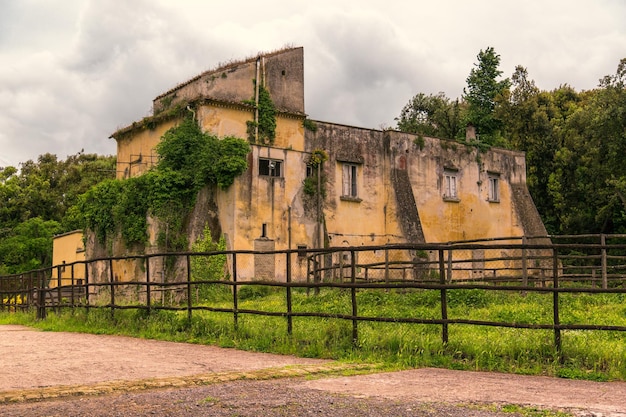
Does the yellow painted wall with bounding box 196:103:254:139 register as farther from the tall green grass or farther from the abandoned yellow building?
the tall green grass

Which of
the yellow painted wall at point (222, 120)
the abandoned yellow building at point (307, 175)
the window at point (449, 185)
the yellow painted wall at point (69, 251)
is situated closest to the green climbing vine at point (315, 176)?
the abandoned yellow building at point (307, 175)

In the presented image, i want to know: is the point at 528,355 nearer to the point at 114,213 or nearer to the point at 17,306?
the point at 17,306

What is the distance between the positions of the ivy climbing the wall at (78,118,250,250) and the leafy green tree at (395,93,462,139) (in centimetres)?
2284

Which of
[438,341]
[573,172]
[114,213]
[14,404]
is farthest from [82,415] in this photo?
[573,172]

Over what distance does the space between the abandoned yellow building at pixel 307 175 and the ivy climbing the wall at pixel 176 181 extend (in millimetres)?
533

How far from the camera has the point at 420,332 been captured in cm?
1059

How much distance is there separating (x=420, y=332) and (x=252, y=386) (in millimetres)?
3798

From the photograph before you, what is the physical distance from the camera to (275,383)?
7719 mm

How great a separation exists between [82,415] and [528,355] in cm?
562

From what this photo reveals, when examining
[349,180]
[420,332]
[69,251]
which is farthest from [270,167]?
[420,332]

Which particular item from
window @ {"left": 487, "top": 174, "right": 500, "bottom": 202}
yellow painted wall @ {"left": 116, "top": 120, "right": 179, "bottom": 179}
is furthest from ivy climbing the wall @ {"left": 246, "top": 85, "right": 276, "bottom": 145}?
window @ {"left": 487, "top": 174, "right": 500, "bottom": 202}

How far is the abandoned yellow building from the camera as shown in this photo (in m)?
28.3

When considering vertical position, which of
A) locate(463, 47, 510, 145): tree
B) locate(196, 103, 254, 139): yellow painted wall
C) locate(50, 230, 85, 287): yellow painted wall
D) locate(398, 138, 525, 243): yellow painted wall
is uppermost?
locate(463, 47, 510, 145): tree

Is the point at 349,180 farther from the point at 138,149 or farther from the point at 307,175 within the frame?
the point at 138,149
